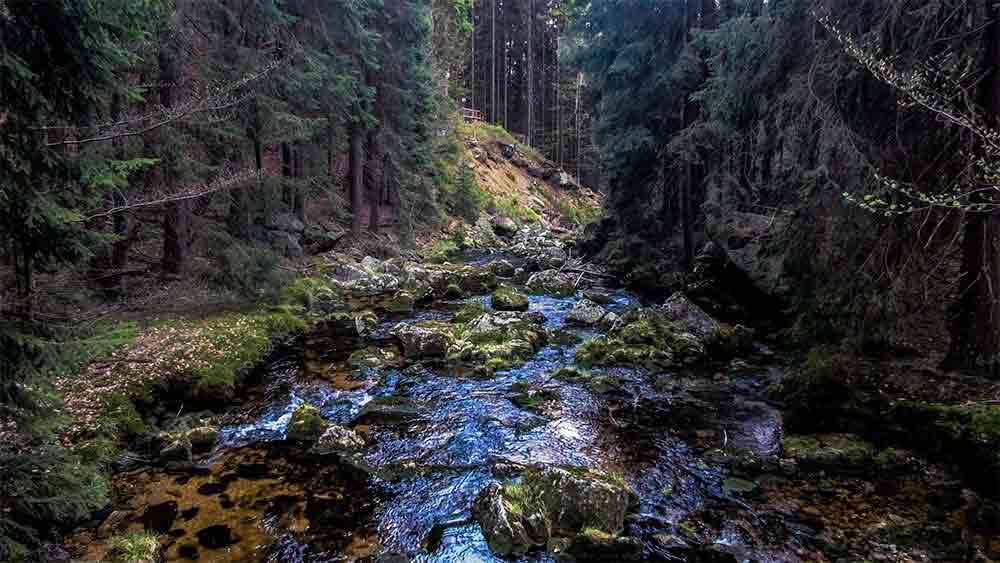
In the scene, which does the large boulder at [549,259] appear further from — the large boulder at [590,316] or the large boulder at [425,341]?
the large boulder at [425,341]

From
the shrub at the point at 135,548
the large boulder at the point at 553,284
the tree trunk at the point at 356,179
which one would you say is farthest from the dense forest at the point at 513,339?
the tree trunk at the point at 356,179

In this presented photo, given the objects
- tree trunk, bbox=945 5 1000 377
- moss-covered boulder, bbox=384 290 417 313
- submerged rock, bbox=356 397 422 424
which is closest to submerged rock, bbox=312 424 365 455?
submerged rock, bbox=356 397 422 424

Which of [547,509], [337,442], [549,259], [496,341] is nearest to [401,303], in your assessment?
[496,341]

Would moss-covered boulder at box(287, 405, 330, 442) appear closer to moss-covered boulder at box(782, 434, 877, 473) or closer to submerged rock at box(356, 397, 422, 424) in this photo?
submerged rock at box(356, 397, 422, 424)

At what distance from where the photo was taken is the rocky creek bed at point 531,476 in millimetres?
5324

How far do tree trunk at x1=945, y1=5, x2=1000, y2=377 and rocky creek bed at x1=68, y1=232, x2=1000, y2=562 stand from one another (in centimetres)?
187

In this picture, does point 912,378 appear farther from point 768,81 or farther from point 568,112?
point 568,112

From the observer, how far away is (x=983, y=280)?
6.80m

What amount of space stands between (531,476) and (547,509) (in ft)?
1.49

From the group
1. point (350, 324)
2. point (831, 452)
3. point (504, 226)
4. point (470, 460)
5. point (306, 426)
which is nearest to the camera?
point (831, 452)

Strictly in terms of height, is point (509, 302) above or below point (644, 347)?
above

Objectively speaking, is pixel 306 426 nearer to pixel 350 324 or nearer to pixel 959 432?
pixel 350 324

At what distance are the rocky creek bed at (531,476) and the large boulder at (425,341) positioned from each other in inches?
21.8

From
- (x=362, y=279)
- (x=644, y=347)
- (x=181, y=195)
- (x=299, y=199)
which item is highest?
(x=181, y=195)
